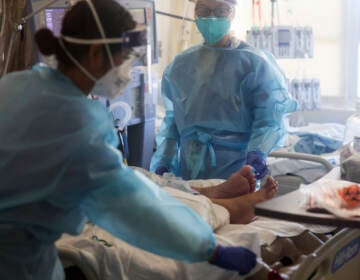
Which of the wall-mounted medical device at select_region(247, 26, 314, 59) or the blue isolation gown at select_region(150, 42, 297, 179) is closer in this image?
the blue isolation gown at select_region(150, 42, 297, 179)

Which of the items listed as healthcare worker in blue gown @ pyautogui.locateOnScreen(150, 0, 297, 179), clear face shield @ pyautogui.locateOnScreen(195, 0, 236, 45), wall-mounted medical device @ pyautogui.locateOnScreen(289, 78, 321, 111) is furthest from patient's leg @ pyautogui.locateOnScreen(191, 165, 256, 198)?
wall-mounted medical device @ pyautogui.locateOnScreen(289, 78, 321, 111)

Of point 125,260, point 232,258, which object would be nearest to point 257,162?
point 125,260

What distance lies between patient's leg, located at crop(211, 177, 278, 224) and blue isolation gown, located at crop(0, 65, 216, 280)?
2.67 feet

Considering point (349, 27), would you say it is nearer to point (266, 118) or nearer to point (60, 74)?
point (266, 118)

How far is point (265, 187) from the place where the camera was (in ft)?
7.68

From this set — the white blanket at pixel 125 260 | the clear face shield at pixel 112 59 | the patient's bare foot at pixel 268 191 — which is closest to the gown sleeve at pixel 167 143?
the patient's bare foot at pixel 268 191

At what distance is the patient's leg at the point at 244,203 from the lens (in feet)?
7.25

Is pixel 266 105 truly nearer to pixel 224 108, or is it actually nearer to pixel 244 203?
pixel 224 108

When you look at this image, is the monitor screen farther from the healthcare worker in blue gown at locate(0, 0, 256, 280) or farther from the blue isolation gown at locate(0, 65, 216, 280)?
the blue isolation gown at locate(0, 65, 216, 280)

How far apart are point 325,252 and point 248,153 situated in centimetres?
89

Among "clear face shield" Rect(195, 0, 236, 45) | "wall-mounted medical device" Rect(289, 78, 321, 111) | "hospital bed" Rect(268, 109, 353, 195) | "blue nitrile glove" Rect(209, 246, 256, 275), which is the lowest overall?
"hospital bed" Rect(268, 109, 353, 195)

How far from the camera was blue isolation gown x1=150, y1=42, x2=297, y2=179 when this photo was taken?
2.57m

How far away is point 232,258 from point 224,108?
127 centimetres

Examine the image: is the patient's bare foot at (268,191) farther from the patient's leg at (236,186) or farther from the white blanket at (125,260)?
the white blanket at (125,260)
